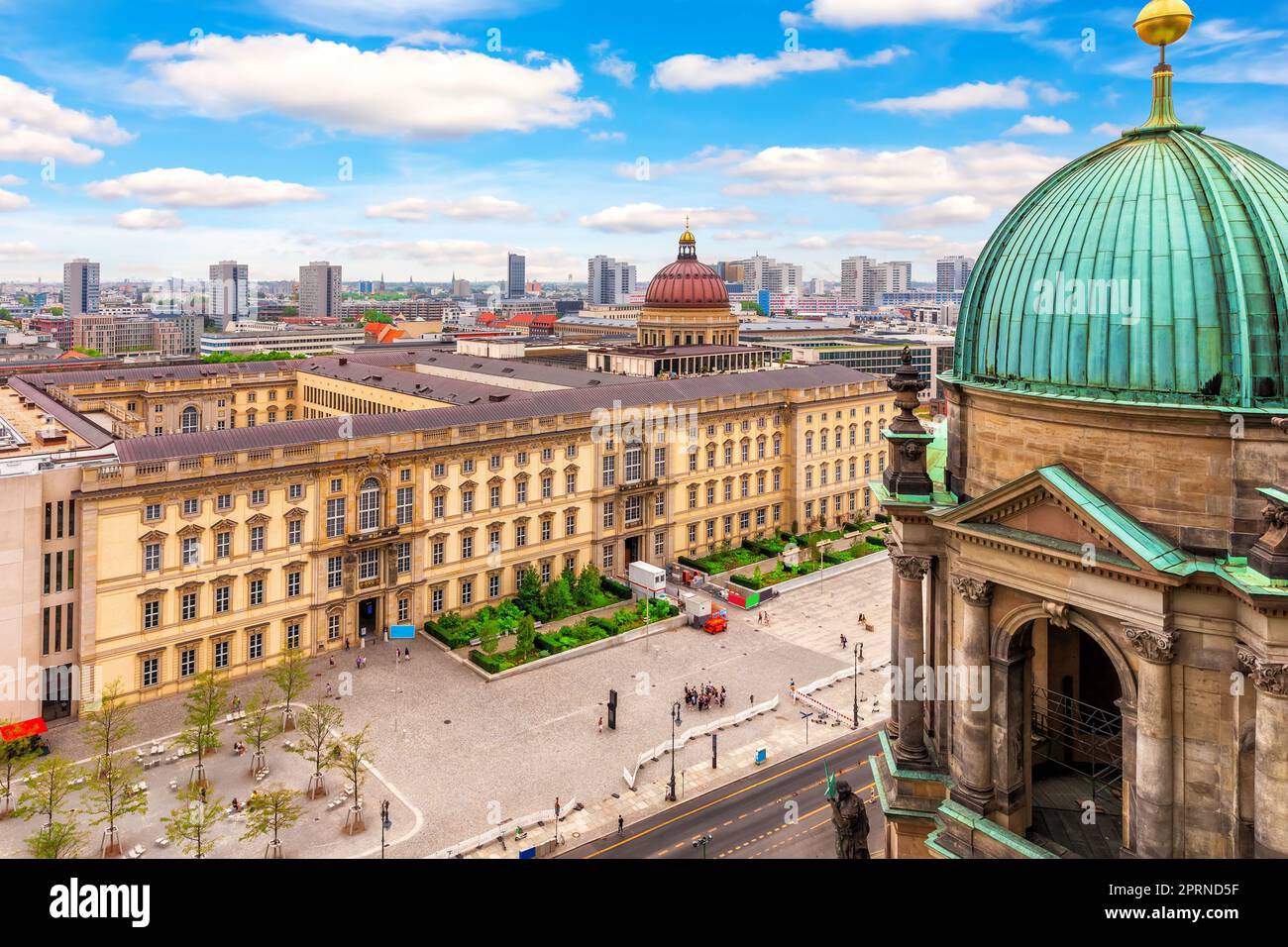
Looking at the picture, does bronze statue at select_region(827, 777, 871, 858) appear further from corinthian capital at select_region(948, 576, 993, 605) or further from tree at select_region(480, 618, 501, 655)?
tree at select_region(480, 618, 501, 655)

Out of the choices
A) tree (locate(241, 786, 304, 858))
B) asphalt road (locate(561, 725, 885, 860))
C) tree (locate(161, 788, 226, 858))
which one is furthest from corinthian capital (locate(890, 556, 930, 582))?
tree (locate(161, 788, 226, 858))

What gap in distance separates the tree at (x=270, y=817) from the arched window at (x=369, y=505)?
34.9 metres

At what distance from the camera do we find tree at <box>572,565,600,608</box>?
335 feet

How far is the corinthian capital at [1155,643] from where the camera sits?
2592 centimetres

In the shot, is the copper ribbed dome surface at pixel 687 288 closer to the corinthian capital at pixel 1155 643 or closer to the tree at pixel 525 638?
the tree at pixel 525 638

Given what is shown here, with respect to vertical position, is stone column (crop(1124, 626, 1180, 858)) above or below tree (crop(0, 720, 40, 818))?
above

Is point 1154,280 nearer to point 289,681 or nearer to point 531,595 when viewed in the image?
point 289,681

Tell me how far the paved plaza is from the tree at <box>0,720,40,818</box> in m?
1.81

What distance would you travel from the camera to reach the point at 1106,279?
91.3ft

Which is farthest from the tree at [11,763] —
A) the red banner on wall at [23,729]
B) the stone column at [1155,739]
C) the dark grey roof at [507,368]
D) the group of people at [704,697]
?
the dark grey roof at [507,368]

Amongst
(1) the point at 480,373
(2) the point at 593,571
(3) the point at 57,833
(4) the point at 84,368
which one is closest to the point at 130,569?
(3) the point at 57,833
